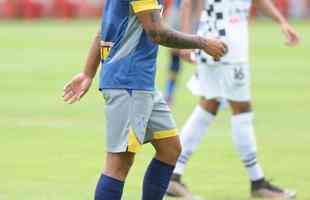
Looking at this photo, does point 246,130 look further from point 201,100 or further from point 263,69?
point 263,69

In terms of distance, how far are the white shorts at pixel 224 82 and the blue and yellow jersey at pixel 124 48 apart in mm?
2185

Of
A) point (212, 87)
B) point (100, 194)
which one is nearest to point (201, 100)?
point (212, 87)

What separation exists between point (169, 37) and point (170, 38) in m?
0.01

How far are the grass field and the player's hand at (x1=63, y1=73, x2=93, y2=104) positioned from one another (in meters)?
1.69

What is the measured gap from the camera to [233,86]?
8.89 meters

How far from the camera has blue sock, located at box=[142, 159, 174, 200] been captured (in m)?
7.27


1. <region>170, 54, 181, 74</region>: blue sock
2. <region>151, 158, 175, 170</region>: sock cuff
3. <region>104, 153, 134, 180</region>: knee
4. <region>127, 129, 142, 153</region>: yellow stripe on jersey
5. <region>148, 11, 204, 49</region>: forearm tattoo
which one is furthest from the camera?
<region>170, 54, 181, 74</region>: blue sock

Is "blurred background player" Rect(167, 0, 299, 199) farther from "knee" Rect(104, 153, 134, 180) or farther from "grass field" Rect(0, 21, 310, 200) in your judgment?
"knee" Rect(104, 153, 134, 180)

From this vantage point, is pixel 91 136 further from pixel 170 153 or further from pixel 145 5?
pixel 145 5

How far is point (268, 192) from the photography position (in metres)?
8.88

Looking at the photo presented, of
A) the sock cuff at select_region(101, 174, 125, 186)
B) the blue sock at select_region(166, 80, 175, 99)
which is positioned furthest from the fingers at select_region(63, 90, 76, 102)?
A: the blue sock at select_region(166, 80, 175, 99)

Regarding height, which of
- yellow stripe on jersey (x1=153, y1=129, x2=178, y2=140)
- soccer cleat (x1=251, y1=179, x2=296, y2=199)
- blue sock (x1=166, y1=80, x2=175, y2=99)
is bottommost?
soccer cleat (x1=251, y1=179, x2=296, y2=199)

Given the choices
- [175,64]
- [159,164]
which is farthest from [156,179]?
[175,64]

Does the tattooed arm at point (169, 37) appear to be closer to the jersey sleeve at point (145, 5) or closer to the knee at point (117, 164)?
the jersey sleeve at point (145, 5)
